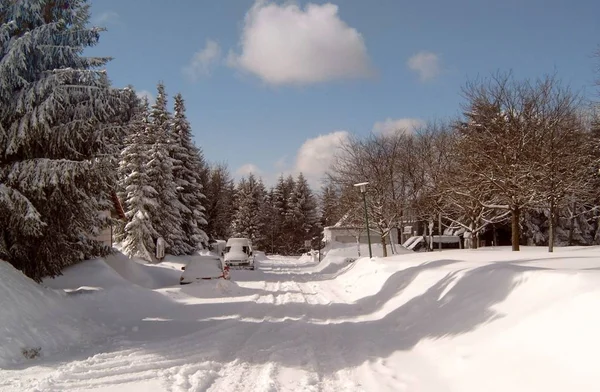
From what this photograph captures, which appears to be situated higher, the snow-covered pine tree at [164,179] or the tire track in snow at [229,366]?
the snow-covered pine tree at [164,179]

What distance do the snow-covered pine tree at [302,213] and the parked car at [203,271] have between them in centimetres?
5466

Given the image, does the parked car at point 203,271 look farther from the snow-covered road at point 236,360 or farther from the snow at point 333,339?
the snow-covered road at point 236,360

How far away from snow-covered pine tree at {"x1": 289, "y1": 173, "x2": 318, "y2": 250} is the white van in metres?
38.0

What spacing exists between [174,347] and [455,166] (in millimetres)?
25050

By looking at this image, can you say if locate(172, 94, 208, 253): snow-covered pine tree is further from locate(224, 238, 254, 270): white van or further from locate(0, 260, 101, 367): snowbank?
locate(0, 260, 101, 367): snowbank

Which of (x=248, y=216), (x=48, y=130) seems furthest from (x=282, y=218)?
(x=48, y=130)

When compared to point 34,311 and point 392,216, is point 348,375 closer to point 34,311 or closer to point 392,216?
point 34,311

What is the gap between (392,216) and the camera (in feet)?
114

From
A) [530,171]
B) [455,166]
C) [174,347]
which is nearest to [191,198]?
[455,166]

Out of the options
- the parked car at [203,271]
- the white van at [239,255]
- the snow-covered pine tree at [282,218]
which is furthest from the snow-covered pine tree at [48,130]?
the snow-covered pine tree at [282,218]

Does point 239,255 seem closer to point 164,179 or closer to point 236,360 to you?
point 164,179

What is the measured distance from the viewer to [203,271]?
19422 millimetres

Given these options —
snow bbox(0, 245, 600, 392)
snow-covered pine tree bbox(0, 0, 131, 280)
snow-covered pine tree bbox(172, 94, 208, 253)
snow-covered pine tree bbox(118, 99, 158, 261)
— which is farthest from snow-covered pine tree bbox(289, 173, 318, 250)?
snow-covered pine tree bbox(0, 0, 131, 280)

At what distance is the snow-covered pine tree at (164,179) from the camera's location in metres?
33.6
